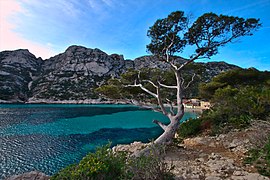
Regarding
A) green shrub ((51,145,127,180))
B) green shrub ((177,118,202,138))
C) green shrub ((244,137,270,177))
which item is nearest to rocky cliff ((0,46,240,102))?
green shrub ((177,118,202,138))

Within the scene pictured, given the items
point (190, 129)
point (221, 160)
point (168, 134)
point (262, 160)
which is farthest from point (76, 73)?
point (262, 160)

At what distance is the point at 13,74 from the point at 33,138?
269 feet

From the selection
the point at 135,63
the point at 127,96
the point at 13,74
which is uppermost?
the point at 135,63

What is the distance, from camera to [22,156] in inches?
491

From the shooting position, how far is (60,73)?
8912cm

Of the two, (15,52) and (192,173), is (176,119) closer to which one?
(192,173)

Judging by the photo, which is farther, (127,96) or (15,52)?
(15,52)

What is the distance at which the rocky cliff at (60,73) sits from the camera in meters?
72.1

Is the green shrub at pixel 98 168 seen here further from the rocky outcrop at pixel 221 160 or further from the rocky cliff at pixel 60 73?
the rocky cliff at pixel 60 73

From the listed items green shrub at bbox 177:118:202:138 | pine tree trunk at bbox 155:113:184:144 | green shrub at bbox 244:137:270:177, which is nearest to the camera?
green shrub at bbox 244:137:270:177

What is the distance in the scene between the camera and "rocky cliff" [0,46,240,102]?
72125 millimetres

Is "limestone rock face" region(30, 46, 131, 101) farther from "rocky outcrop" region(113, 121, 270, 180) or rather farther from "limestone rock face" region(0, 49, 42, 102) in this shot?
"rocky outcrop" region(113, 121, 270, 180)

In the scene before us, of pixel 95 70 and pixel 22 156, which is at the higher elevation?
pixel 95 70

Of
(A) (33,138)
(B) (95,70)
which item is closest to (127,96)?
(A) (33,138)
